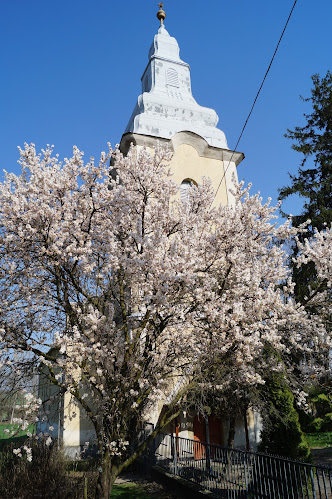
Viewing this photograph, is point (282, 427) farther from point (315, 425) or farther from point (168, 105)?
point (168, 105)

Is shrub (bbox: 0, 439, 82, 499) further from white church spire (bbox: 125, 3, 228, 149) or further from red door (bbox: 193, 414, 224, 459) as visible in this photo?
white church spire (bbox: 125, 3, 228, 149)

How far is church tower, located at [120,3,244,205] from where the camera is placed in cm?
1888

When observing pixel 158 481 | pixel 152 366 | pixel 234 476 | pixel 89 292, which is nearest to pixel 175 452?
pixel 158 481

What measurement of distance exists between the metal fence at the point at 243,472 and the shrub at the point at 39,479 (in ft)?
10.1

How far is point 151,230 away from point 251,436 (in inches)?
443

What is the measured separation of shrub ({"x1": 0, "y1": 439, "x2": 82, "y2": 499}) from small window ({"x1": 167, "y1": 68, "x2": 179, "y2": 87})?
63.4 feet

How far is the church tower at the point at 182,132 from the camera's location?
18875mm

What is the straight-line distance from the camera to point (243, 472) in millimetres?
8430

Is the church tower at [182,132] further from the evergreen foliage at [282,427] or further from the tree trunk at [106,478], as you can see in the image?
the tree trunk at [106,478]

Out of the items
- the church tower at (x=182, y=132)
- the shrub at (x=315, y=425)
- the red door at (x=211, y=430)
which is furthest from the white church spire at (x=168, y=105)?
the shrub at (x=315, y=425)

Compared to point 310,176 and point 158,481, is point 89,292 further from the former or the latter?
point 310,176

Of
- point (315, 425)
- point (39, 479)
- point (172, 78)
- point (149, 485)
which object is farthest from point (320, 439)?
point (172, 78)

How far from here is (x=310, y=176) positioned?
68.7 ft

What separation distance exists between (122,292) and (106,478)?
3.44 m
